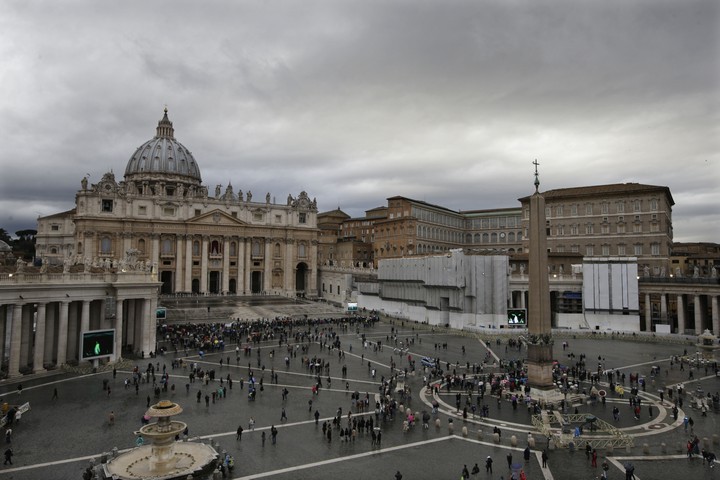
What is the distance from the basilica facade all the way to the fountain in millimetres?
52536

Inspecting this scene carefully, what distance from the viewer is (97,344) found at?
28984mm

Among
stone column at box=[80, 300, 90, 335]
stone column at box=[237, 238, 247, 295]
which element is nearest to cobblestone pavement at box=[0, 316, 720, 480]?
stone column at box=[80, 300, 90, 335]

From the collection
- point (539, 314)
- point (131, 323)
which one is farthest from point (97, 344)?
point (539, 314)

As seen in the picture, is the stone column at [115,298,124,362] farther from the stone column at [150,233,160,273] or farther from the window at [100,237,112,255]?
the window at [100,237,112,255]

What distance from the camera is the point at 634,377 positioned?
1053 inches

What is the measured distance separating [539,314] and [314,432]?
12636 millimetres

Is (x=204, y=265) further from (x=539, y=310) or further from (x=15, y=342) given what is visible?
(x=539, y=310)

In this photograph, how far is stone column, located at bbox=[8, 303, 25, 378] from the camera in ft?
87.4

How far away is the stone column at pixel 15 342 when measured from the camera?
2662cm

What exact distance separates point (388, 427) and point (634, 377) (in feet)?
49.2

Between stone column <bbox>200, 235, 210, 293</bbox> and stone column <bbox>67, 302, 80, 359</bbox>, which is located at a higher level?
stone column <bbox>200, 235, 210, 293</bbox>

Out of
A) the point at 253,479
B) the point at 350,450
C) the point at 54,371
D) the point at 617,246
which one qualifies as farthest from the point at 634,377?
the point at 617,246

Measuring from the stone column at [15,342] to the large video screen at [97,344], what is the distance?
3030 millimetres

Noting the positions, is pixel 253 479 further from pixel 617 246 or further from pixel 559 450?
pixel 617 246
